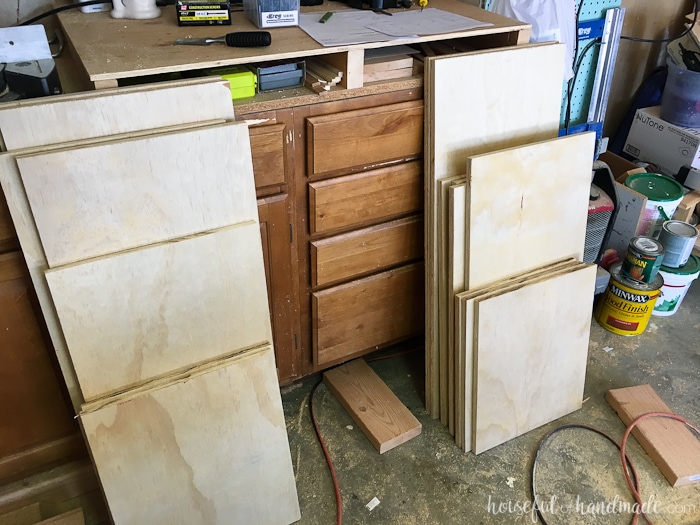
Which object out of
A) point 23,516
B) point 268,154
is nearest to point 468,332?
point 268,154

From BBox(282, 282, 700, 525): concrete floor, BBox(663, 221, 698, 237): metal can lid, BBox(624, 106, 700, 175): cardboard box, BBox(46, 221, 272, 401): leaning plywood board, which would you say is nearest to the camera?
BBox(46, 221, 272, 401): leaning plywood board

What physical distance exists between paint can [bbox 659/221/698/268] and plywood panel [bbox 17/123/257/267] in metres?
1.52

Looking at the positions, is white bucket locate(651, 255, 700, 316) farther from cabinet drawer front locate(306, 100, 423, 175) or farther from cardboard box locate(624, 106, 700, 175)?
cabinet drawer front locate(306, 100, 423, 175)

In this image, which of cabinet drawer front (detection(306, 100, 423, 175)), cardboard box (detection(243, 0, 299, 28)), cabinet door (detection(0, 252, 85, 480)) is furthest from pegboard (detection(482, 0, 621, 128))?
cabinet door (detection(0, 252, 85, 480))

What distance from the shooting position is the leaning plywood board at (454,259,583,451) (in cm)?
148

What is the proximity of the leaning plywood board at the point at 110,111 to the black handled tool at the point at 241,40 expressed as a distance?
0.55 ft

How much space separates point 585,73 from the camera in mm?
2176

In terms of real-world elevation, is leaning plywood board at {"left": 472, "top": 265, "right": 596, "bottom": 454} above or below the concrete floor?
above

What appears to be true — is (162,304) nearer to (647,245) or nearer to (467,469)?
(467,469)

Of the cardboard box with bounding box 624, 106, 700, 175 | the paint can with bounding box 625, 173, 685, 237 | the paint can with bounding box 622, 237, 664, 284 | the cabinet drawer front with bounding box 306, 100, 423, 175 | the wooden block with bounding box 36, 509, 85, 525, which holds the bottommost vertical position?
the wooden block with bounding box 36, 509, 85, 525

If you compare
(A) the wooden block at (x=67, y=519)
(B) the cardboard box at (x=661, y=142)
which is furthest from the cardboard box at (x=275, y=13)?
(B) the cardboard box at (x=661, y=142)

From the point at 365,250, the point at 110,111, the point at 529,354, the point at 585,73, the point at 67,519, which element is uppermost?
the point at 110,111

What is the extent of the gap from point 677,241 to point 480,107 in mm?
1000

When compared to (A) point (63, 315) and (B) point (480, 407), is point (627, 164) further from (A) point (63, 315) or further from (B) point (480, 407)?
(A) point (63, 315)
